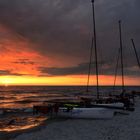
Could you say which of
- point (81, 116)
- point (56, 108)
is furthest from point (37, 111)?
point (81, 116)

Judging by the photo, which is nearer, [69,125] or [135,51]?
[69,125]

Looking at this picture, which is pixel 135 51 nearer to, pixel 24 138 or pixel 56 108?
pixel 56 108

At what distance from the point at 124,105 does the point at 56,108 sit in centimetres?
1101

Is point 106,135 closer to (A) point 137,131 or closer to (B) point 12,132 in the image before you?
(A) point 137,131

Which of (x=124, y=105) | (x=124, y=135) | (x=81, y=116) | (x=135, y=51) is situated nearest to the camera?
(x=124, y=135)

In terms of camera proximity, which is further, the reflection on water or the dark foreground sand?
the reflection on water

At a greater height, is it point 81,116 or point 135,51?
point 135,51

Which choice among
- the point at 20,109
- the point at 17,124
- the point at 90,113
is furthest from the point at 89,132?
the point at 20,109

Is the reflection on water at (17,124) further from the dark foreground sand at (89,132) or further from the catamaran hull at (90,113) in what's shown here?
the catamaran hull at (90,113)

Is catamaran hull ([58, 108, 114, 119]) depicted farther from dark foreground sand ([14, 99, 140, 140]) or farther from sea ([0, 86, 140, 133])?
A: sea ([0, 86, 140, 133])

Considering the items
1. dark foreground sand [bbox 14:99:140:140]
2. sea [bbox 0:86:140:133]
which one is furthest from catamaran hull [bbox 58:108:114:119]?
sea [bbox 0:86:140:133]

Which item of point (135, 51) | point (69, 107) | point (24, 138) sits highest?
point (135, 51)

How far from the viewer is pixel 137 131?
862 inches

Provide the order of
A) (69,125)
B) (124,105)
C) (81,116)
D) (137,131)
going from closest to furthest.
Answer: (137,131) → (69,125) → (81,116) → (124,105)
